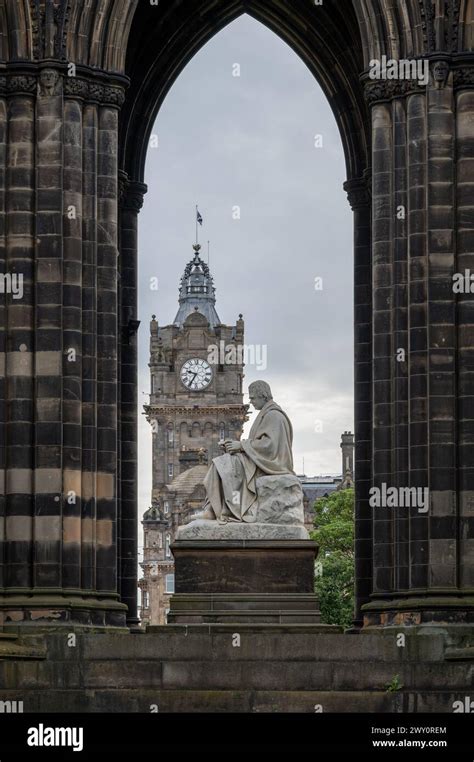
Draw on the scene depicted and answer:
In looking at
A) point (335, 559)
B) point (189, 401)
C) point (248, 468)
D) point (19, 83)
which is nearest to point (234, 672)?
point (248, 468)

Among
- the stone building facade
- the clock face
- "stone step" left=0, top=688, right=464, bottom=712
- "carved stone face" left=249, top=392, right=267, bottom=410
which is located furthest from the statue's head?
the clock face

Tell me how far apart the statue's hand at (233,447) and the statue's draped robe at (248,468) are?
81mm

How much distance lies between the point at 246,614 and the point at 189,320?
490 ft

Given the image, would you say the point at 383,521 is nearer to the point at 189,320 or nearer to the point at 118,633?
the point at 118,633

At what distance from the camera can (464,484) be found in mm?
42375

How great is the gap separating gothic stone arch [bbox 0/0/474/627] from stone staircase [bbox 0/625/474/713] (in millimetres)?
1458

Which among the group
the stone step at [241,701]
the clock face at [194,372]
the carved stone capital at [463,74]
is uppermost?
the clock face at [194,372]

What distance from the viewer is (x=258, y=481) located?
144 feet

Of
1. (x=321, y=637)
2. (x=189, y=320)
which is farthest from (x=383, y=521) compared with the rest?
(x=189, y=320)

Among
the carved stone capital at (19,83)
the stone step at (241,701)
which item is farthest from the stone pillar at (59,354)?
the stone step at (241,701)

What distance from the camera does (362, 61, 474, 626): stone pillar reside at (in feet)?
139

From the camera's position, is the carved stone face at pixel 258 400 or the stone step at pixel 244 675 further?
the carved stone face at pixel 258 400

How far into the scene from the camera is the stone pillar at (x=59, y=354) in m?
42.1

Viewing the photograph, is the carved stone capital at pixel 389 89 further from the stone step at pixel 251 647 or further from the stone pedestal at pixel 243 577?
the stone step at pixel 251 647
